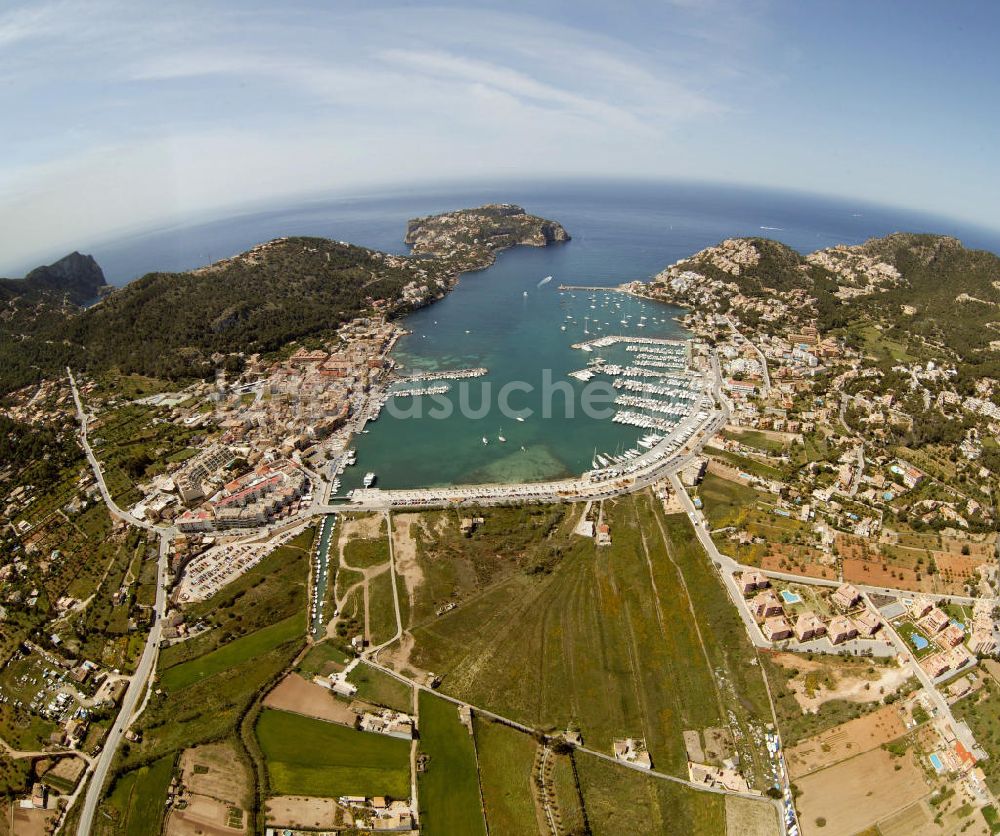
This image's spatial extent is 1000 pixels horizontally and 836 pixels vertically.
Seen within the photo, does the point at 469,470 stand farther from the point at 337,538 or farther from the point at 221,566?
the point at 221,566

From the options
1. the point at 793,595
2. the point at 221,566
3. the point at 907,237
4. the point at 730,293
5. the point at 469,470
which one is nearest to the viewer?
the point at 793,595

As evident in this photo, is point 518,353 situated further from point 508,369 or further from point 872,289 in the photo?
point 872,289

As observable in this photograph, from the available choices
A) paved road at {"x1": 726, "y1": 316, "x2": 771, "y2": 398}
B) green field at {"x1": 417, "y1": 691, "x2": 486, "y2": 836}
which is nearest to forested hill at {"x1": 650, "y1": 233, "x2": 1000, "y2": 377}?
paved road at {"x1": 726, "y1": 316, "x2": 771, "y2": 398}

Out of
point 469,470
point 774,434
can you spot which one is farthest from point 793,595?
point 469,470

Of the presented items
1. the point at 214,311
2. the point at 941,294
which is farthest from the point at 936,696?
the point at 214,311

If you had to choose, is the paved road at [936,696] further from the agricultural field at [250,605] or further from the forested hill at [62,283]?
the forested hill at [62,283]

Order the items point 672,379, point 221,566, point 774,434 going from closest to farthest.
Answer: point 221,566, point 774,434, point 672,379

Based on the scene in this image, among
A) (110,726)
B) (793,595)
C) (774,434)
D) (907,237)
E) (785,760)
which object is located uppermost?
(907,237)
